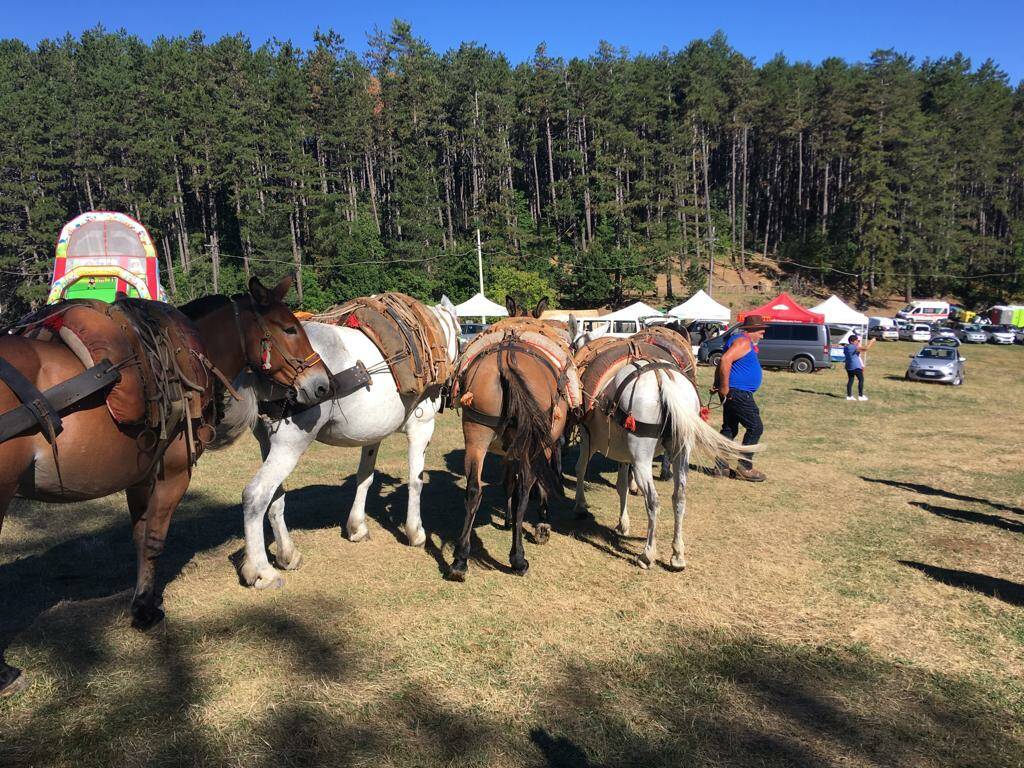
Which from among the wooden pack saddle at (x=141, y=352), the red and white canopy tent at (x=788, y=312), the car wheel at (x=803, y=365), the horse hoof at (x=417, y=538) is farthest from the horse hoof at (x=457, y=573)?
the red and white canopy tent at (x=788, y=312)

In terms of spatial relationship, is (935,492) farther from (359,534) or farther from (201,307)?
(201,307)

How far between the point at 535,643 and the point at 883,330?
4034 centimetres

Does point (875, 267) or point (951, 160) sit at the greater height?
point (951, 160)

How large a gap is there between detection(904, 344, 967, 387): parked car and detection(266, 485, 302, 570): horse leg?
21500 mm

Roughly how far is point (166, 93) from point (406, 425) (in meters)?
53.2

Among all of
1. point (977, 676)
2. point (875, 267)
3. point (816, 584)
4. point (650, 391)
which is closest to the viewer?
point (977, 676)

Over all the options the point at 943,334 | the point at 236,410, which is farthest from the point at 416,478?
the point at 943,334

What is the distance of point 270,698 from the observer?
3664mm

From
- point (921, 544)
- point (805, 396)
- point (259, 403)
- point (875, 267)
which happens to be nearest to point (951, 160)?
point (875, 267)

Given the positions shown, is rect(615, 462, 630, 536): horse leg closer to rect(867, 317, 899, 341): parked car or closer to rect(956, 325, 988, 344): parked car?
rect(867, 317, 899, 341): parked car

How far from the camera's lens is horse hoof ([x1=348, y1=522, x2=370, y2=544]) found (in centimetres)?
621

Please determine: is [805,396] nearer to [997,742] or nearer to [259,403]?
[997,742]

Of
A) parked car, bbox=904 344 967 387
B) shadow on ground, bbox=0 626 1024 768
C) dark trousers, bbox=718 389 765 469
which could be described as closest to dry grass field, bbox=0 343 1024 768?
shadow on ground, bbox=0 626 1024 768

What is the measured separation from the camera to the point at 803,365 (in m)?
23.7
